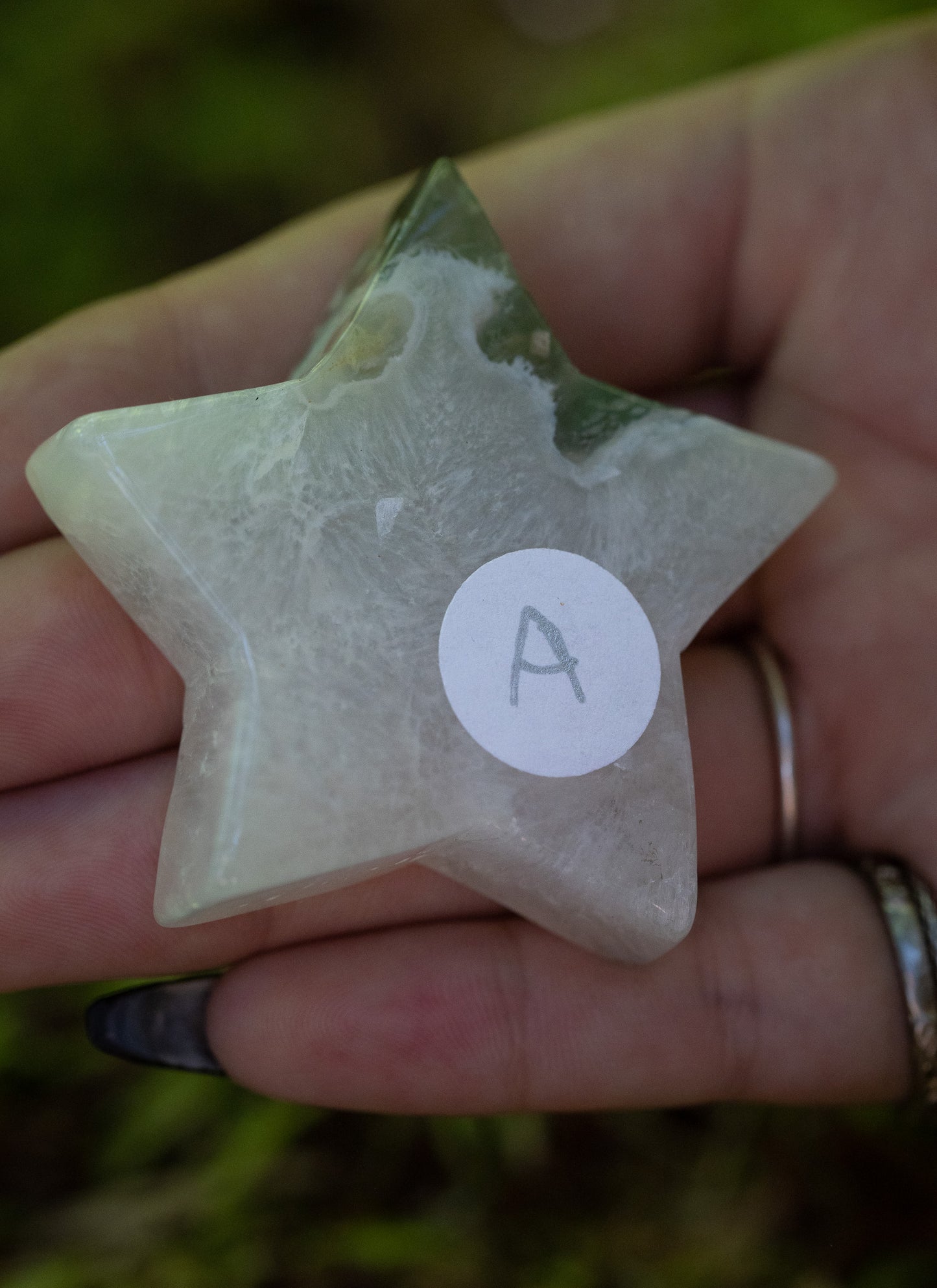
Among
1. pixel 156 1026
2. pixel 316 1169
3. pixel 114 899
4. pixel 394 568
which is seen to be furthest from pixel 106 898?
pixel 316 1169

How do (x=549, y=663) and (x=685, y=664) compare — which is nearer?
(x=549, y=663)

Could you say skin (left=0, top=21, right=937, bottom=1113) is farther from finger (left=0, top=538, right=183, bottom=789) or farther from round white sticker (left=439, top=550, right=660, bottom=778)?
round white sticker (left=439, top=550, right=660, bottom=778)

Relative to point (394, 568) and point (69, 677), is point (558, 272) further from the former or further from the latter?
point (69, 677)

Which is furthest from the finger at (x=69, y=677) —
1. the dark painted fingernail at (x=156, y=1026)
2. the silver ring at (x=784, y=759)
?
the silver ring at (x=784, y=759)

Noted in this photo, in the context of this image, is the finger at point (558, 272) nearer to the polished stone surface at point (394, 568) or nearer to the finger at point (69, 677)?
the finger at point (69, 677)

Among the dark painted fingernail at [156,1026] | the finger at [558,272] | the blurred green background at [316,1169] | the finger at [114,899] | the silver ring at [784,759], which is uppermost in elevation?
the finger at [558,272]

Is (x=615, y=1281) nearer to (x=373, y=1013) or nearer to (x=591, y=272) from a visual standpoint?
(x=373, y=1013)
